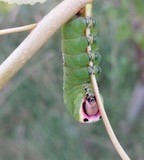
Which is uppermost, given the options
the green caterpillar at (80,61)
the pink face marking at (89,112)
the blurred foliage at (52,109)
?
the blurred foliage at (52,109)

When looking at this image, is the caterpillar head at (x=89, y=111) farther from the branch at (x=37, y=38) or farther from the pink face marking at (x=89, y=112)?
the branch at (x=37, y=38)

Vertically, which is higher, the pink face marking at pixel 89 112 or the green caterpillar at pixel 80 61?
the green caterpillar at pixel 80 61

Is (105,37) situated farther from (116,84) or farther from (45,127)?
(45,127)

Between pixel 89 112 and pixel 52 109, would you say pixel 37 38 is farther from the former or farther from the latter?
pixel 52 109

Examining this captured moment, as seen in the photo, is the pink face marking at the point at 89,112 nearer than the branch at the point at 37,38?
No

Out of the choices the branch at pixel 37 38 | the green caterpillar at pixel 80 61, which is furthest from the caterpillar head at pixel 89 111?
the branch at pixel 37 38

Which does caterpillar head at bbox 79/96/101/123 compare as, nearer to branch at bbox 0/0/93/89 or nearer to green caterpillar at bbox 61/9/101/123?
green caterpillar at bbox 61/9/101/123
